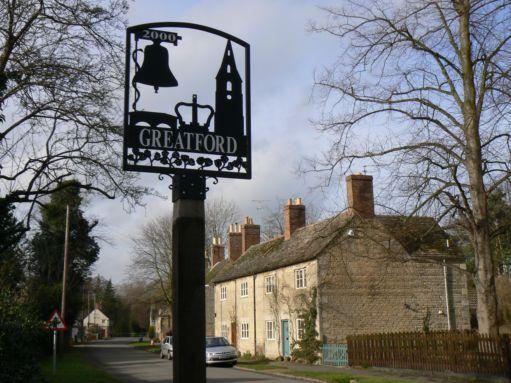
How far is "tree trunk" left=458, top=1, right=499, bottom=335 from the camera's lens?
1848cm

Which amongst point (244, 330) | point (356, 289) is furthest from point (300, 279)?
point (244, 330)

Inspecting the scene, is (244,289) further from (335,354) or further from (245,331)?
(335,354)

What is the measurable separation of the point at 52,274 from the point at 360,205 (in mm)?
33899

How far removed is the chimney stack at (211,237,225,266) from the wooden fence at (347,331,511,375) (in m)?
31.7

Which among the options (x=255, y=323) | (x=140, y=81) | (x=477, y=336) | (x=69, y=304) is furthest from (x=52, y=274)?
(x=140, y=81)

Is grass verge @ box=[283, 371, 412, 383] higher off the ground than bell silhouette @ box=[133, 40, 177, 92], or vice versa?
bell silhouette @ box=[133, 40, 177, 92]

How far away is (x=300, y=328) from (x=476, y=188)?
16708 millimetres

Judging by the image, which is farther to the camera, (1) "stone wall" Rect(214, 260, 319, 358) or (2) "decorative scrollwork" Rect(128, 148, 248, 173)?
(1) "stone wall" Rect(214, 260, 319, 358)

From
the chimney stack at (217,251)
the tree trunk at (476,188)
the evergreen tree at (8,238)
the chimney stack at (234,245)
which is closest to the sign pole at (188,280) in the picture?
the evergreen tree at (8,238)

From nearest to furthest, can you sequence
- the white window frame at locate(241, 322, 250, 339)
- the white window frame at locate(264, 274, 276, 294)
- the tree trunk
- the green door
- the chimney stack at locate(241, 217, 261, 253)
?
1. the tree trunk
2. the green door
3. the white window frame at locate(264, 274, 276, 294)
4. the white window frame at locate(241, 322, 250, 339)
5. the chimney stack at locate(241, 217, 261, 253)

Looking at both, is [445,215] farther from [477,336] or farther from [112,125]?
[112,125]

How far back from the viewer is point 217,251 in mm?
59500

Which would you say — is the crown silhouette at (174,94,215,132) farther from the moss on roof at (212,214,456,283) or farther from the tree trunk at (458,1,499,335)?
the tree trunk at (458,1,499,335)

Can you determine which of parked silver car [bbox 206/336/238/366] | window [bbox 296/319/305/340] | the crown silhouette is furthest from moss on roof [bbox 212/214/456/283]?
the crown silhouette
